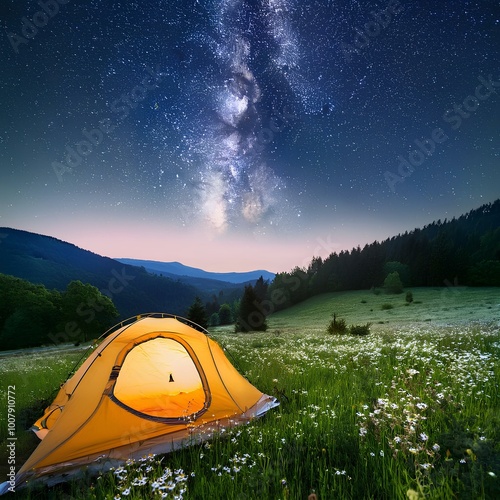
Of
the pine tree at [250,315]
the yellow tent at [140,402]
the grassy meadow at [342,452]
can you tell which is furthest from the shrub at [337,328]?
the pine tree at [250,315]

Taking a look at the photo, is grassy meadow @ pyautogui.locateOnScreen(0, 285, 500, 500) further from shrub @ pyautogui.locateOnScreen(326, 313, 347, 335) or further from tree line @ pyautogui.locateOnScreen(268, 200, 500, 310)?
tree line @ pyautogui.locateOnScreen(268, 200, 500, 310)

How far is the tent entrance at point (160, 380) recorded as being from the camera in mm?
7176

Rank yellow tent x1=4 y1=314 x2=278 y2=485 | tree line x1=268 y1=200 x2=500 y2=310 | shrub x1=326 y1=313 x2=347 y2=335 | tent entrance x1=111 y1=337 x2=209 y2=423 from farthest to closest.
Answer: tree line x1=268 y1=200 x2=500 y2=310 → shrub x1=326 y1=313 x2=347 y2=335 → tent entrance x1=111 y1=337 x2=209 y2=423 → yellow tent x1=4 y1=314 x2=278 y2=485

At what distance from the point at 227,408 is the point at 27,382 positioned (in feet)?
30.9

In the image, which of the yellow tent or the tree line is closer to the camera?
the yellow tent

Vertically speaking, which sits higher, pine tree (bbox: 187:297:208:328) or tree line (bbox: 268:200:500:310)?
tree line (bbox: 268:200:500:310)

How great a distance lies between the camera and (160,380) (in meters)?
7.91

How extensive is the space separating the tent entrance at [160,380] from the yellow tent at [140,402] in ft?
0.07

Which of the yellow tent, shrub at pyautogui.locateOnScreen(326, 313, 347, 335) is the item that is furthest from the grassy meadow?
shrub at pyautogui.locateOnScreen(326, 313, 347, 335)

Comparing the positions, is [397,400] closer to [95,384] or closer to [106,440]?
[106,440]

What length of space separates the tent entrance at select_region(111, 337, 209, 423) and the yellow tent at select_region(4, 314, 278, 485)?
23 mm

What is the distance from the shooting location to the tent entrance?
7176 mm

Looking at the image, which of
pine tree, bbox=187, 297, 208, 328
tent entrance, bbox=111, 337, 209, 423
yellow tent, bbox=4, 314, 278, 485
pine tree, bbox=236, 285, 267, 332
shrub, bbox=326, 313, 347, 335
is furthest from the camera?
pine tree, bbox=236, 285, 267, 332

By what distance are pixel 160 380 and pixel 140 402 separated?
0.75 metres
